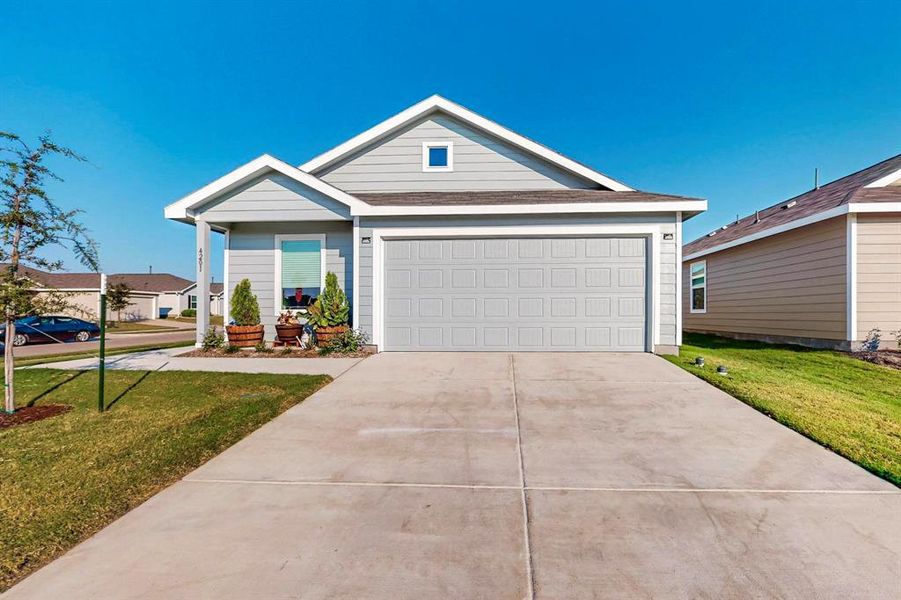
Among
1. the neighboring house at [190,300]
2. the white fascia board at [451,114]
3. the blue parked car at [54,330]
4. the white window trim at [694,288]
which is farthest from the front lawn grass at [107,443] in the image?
the neighboring house at [190,300]

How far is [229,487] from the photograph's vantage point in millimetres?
2957

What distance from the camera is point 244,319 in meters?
8.84

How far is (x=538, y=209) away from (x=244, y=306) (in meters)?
6.62

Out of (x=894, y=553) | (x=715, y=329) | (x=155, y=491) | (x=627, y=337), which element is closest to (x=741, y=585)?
(x=894, y=553)

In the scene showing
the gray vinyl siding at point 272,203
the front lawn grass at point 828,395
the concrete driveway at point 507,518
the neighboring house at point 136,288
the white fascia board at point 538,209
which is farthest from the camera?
the neighboring house at point 136,288

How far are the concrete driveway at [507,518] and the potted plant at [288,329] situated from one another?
190 inches

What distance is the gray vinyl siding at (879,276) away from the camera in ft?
27.8

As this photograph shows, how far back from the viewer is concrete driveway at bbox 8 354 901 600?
2.00 m

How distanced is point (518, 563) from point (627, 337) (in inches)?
267

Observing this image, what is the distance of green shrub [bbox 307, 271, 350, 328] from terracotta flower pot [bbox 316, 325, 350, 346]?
0.11m

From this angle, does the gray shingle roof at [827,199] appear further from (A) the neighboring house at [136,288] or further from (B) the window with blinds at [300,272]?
(A) the neighboring house at [136,288]

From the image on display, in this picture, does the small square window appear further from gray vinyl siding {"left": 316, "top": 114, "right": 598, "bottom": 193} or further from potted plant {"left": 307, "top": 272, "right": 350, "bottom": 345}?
potted plant {"left": 307, "top": 272, "right": 350, "bottom": 345}

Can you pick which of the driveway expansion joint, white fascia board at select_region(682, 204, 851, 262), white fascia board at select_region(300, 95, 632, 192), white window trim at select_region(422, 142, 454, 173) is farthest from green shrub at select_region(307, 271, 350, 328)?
white fascia board at select_region(682, 204, 851, 262)

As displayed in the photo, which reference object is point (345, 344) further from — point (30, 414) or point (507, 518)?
point (507, 518)
